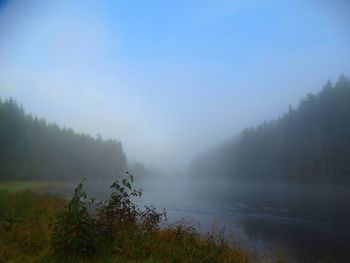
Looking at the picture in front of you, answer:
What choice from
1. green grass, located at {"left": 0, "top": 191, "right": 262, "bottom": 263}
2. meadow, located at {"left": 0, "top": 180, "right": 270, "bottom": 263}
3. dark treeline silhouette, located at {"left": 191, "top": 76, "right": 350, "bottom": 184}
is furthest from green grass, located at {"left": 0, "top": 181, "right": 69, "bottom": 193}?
dark treeline silhouette, located at {"left": 191, "top": 76, "right": 350, "bottom": 184}

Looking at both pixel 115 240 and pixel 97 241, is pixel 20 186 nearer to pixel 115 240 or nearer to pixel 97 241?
pixel 115 240

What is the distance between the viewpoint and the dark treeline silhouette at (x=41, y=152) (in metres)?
73.3

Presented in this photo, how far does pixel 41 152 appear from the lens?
89.6 m

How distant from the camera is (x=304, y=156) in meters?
84.8

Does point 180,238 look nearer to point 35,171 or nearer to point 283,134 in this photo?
point 35,171

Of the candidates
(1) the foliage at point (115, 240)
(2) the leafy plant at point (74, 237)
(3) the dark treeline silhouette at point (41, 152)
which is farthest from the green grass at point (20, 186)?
(2) the leafy plant at point (74, 237)

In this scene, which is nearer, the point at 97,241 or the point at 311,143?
the point at 97,241

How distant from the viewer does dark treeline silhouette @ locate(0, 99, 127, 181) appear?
73312 millimetres

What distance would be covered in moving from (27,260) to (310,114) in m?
84.9

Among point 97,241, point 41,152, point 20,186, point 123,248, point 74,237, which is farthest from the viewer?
point 41,152

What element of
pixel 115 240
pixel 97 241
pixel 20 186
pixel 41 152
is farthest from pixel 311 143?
pixel 97 241

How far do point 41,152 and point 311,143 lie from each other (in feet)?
233

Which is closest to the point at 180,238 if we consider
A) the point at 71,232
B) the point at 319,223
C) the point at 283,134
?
the point at 71,232

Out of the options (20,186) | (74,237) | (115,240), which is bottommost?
(115,240)
